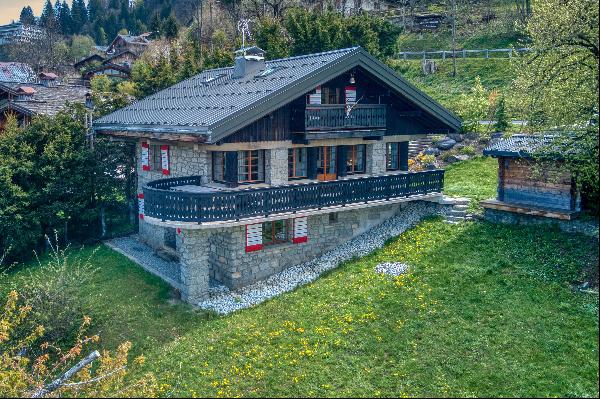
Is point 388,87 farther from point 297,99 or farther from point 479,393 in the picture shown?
point 479,393

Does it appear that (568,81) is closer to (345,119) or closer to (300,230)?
(345,119)

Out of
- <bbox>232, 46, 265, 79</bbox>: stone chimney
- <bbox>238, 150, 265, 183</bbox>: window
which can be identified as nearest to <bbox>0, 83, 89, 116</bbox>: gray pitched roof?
<bbox>232, 46, 265, 79</bbox>: stone chimney

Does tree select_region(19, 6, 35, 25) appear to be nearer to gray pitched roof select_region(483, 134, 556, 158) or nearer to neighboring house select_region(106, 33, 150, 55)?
neighboring house select_region(106, 33, 150, 55)

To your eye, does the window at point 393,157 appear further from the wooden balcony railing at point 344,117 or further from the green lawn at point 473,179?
the green lawn at point 473,179

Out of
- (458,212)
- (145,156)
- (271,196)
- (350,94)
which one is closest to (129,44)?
(145,156)

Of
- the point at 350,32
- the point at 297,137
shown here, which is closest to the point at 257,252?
the point at 297,137
